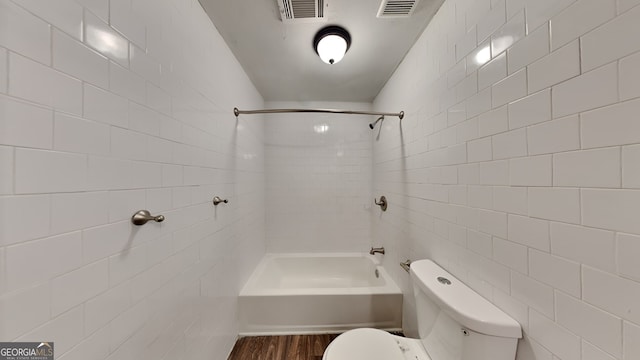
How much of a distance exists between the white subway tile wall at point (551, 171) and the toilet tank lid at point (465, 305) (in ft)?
0.13

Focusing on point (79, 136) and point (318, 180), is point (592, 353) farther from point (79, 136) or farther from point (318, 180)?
point (318, 180)

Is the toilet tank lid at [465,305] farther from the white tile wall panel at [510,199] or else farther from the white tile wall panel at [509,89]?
the white tile wall panel at [509,89]

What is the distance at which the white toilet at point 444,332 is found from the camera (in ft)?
2.19

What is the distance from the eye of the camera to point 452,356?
805mm

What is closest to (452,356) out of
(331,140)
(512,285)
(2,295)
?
(512,285)

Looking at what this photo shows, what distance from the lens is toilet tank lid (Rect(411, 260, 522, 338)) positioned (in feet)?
2.18

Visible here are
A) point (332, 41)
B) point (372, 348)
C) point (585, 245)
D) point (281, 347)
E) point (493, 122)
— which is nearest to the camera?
point (585, 245)

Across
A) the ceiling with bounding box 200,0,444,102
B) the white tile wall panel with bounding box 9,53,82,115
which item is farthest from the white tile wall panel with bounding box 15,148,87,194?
the ceiling with bounding box 200,0,444,102

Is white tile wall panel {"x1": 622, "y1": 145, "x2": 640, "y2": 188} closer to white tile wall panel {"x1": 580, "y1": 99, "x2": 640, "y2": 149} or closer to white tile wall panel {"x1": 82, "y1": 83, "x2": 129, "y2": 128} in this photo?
white tile wall panel {"x1": 580, "y1": 99, "x2": 640, "y2": 149}

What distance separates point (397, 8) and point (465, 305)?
4.76 ft

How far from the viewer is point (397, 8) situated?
1.13 metres

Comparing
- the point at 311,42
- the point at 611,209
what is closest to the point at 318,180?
the point at 311,42

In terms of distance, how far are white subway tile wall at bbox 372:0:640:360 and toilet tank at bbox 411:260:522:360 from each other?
50 millimetres

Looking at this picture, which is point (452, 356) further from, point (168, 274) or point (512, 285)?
point (168, 274)
